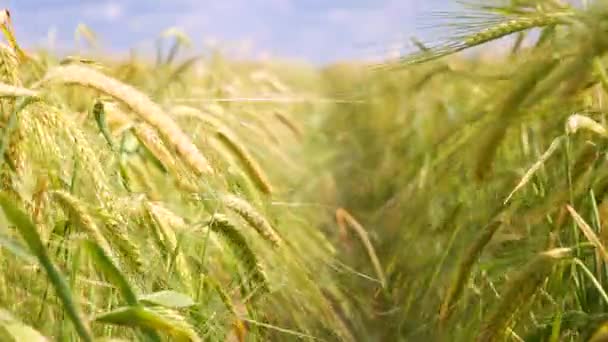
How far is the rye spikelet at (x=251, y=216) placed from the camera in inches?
60.1

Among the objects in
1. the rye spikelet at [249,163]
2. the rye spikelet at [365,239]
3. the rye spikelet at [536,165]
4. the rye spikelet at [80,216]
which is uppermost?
the rye spikelet at [80,216]

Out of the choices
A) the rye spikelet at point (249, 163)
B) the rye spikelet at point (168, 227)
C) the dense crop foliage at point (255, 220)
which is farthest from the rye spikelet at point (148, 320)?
the rye spikelet at point (249, 163)

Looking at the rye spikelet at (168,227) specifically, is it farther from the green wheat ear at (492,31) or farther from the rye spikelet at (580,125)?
the rye spikelet at (580,125)

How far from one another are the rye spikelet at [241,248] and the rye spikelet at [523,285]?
17.9 inches

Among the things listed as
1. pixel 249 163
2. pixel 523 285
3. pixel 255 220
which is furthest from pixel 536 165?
pixel 249 163

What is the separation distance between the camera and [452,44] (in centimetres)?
158

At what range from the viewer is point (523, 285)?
1.36 metres

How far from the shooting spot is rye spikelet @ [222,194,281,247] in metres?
1.53

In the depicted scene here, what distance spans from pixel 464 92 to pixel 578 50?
3069 millimetres

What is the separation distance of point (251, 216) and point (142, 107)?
0.31 metres

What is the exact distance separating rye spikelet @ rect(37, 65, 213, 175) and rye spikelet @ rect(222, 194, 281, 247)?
7.7 inches

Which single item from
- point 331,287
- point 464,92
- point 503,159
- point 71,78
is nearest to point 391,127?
point 464,92

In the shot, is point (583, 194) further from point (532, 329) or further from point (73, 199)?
point (73, 199)

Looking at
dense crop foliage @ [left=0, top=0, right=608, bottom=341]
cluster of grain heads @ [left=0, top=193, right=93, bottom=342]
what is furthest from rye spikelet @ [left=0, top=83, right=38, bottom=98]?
cluster of grain heads @ [left=0, top=193, right=93, bottom=342]
